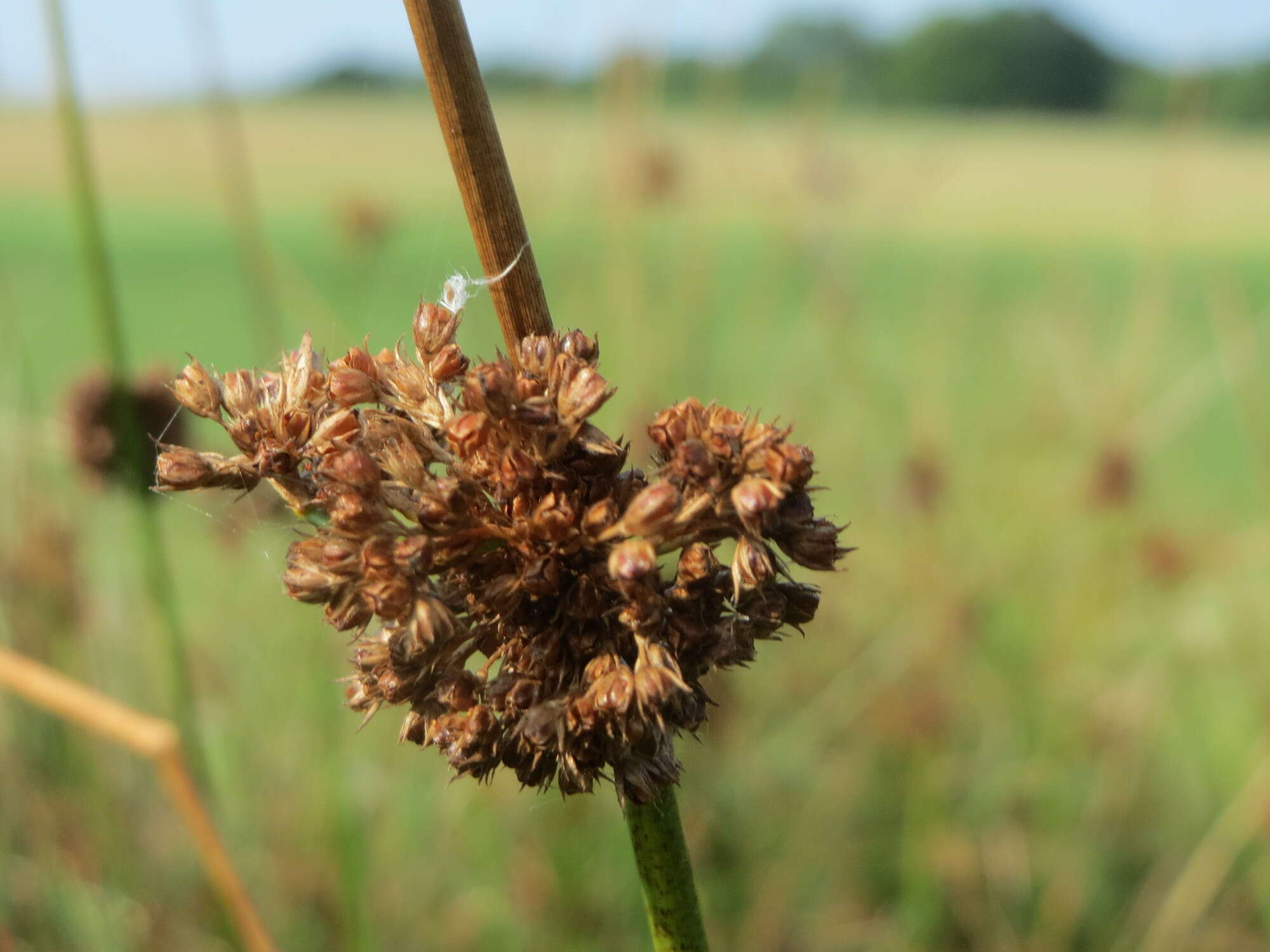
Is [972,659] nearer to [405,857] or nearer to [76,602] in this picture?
[405,857]

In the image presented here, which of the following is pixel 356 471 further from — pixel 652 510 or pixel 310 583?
pixel 652 510

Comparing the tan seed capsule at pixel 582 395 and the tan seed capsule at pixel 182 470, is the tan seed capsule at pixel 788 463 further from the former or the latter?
the tan seed capsule at pixel 182 470

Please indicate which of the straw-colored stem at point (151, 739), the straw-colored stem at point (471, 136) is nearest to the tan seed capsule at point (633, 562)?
the straw-colored stem at point (471, 136)

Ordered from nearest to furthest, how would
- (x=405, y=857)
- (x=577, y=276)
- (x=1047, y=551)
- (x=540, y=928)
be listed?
(x=540, y=928)
(x=405, y=857)
(x=577, y=276)
(x=1047, y=551)

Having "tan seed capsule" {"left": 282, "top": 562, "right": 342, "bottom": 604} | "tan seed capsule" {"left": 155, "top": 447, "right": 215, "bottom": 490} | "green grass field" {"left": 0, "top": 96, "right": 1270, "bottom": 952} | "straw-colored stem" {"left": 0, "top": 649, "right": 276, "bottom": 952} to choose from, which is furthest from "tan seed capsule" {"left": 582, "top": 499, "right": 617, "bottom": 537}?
"green grass field" {"left": 0, "top": 96, "right": 1270, "bottom": 952}

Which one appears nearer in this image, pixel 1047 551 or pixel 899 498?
pixel 899 498

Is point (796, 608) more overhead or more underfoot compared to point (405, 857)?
more overhead

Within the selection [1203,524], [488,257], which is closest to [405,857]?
[488,257]
